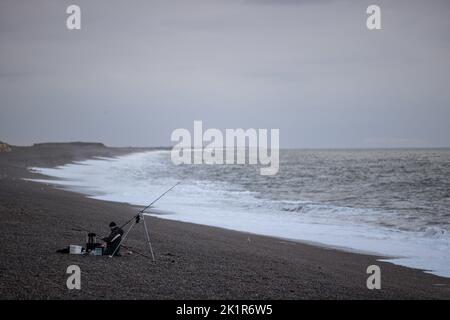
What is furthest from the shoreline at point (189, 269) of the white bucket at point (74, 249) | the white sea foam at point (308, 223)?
the white sea foam at point (308, 223)

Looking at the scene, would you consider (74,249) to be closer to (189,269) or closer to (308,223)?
(189,269)

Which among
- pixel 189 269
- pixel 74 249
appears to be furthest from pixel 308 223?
pixel 74 249

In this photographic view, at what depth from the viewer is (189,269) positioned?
8844 millimetres

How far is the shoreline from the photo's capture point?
7.35 meters

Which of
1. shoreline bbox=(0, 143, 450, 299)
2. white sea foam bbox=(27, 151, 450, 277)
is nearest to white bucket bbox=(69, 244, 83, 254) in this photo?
shoreline bbox=(0, 143, 450, 299)

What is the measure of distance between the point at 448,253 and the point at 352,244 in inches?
103

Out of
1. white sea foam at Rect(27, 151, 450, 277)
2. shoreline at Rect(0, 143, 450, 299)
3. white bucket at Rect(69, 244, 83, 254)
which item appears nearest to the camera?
shoreline at Rect(0, 143, 450, 299)

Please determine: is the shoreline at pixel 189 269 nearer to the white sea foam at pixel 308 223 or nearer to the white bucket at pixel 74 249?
the white bucket at pixel 74 249

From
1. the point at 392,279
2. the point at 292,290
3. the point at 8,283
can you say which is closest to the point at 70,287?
the point at 8,283

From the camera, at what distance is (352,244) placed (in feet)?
47.7

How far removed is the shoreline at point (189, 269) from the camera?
7.35m

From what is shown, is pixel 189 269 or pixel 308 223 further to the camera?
pixel 308 223

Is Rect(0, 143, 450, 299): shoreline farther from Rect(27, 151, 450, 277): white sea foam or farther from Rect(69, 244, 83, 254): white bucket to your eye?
Rect(27, 151, 450, 277): white sea foam
